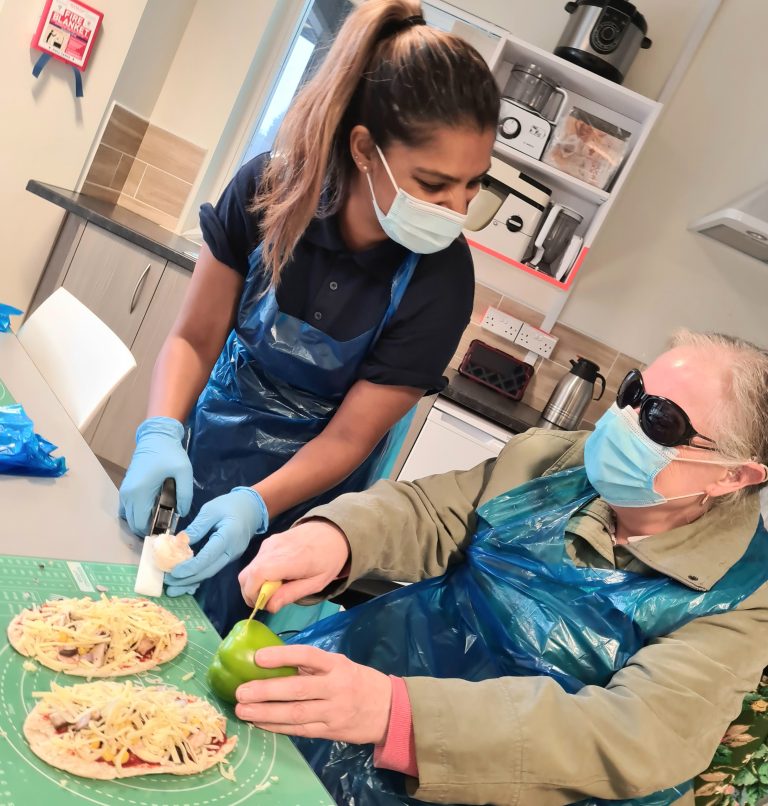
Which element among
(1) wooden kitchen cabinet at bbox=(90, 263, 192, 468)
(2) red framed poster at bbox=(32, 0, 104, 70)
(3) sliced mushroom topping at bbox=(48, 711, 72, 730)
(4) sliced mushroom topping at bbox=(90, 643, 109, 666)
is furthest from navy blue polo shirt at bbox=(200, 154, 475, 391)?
(2) red framed poster at bbox=(32, 0, 104, 70)

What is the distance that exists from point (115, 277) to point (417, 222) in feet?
6.77

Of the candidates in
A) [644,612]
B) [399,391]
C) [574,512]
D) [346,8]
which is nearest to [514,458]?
[574,512]

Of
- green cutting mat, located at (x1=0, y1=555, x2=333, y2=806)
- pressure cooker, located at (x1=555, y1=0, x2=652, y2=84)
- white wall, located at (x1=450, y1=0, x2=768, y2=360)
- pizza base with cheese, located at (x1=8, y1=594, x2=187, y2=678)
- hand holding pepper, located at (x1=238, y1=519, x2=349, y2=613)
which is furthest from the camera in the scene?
white wall, located at (x1=450, y1=0, x2=768, y2=360)

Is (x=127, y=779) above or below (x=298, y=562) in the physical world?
below

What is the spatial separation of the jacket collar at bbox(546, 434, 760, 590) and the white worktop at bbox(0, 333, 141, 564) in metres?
0.67

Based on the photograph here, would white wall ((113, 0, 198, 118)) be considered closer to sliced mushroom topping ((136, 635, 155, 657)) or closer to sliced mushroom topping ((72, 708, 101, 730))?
sliced mushroom topping ((136, 635, 155, 657))

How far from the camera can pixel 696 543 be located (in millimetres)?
1102

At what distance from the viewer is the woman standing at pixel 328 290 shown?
1.25 m

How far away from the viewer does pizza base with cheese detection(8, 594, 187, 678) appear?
80 centimetres

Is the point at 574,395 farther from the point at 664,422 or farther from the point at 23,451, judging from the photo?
the point at 23,451

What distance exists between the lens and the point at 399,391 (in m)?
1.45

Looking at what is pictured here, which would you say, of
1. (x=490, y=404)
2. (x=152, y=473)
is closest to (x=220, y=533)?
(x=152, y=473)

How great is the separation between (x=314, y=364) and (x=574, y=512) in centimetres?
53

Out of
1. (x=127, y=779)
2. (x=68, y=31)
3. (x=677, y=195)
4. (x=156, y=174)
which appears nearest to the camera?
(x=127, y=779)
